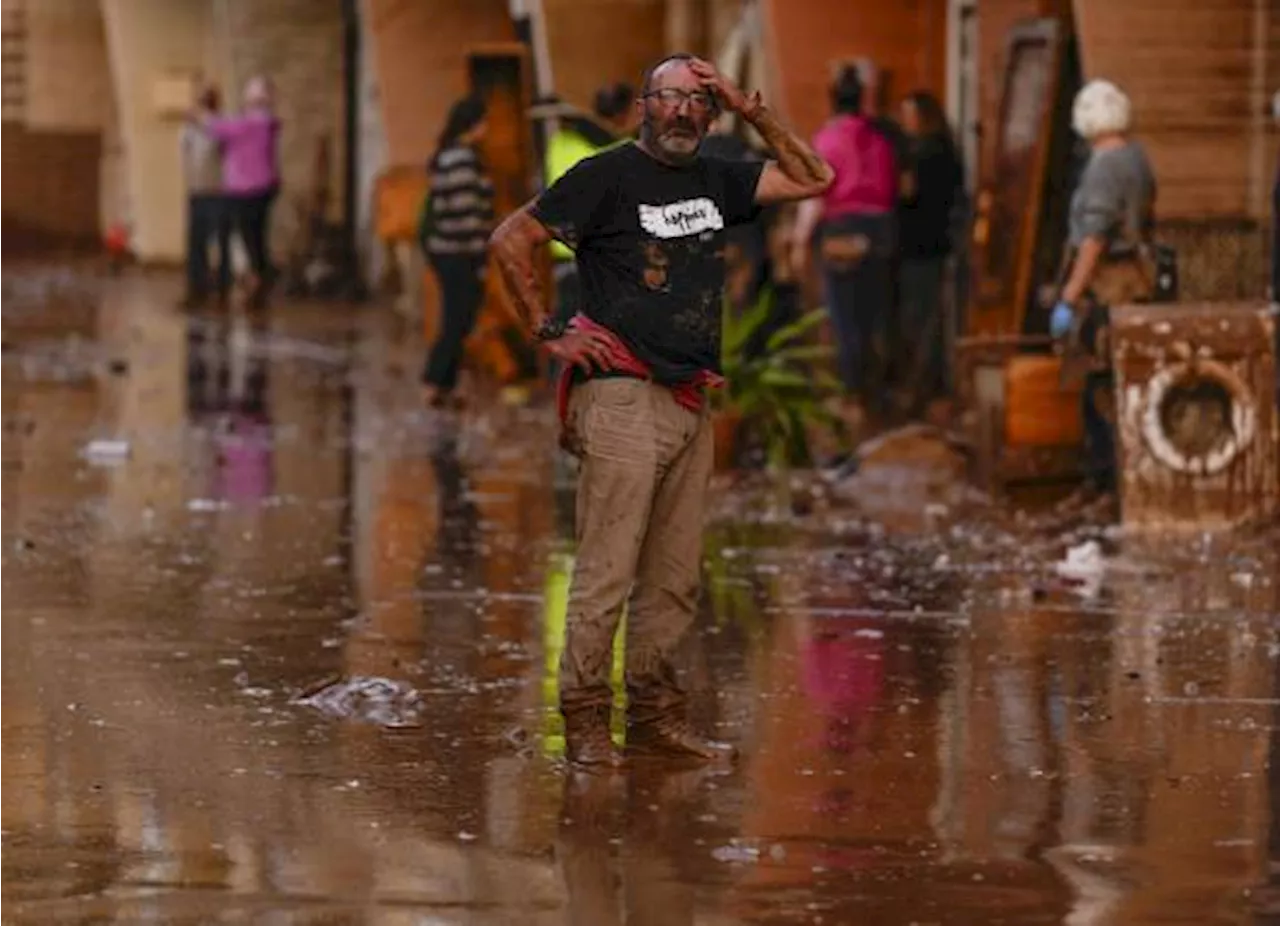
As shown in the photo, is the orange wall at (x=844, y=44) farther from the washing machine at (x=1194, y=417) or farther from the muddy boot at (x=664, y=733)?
the muddy boot at (x=664, y=733)

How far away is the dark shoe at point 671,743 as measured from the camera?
1066cm

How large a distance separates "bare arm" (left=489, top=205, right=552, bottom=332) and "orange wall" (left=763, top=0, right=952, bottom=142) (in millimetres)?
13771

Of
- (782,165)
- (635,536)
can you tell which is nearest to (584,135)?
(782,165)

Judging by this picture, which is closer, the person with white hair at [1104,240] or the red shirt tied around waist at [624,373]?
the red shirt tied around waist at [624,373]

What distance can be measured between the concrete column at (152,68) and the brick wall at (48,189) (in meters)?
3.73

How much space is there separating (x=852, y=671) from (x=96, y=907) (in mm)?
4153

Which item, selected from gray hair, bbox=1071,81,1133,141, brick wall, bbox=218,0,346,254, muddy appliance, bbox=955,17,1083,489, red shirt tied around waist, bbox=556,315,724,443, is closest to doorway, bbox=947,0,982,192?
muddy appliance, bbox=955,17,1083,489

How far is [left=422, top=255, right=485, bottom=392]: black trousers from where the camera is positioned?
23875mm

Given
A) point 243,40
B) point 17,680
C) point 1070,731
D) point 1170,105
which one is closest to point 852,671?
point 1070,731

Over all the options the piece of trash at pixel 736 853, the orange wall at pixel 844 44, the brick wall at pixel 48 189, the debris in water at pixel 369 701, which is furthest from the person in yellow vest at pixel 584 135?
the brick wall at pixel 48 189

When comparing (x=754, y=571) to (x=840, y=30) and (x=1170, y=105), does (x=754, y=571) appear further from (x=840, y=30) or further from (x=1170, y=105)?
(x=840, y=30)

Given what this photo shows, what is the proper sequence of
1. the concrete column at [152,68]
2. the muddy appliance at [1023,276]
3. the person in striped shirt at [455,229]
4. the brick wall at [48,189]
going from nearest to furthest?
the muddy appliance at [1023,276]
the person in striped shirt at [455,229]
the concrete column at [152,68]
the brick wall at [48,189]

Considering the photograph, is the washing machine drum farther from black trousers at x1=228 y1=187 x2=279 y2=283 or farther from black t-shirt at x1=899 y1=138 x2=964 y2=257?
black trousers at x1=228 y1=187 x2=279 y2=283

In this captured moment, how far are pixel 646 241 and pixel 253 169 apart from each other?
83.9 feet
